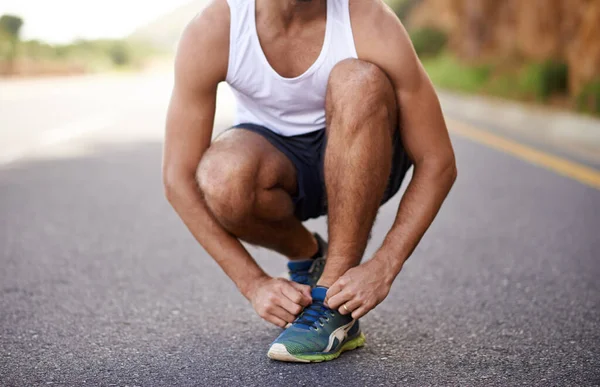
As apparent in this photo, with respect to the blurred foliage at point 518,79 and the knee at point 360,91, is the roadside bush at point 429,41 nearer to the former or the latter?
the blurred foliage at point 518,79

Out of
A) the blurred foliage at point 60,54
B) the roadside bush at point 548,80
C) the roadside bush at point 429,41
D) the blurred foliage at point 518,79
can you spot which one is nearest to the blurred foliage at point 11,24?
the blurred foliage at point 60,54

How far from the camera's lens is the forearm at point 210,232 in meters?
2.88

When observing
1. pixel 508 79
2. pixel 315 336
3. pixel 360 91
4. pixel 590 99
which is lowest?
pixel 508 79

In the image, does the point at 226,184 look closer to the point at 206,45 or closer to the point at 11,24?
the point at 206,45

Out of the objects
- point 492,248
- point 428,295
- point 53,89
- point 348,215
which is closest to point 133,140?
point 492,248

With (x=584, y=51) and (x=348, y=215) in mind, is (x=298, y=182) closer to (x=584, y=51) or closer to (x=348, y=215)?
(x=348, y=215)

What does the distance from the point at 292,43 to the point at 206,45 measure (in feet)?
0.93

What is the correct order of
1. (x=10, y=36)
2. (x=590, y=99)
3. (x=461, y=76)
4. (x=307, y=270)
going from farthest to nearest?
1. (x=10, y=36)
2. (x=461, y=76)
3. (x=590, y=99)
4. (x=307, y=270)

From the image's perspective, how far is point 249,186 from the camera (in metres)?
2.88

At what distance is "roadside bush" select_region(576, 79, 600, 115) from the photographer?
10969 mm

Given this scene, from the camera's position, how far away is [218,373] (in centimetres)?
261

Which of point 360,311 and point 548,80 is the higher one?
point 360,311

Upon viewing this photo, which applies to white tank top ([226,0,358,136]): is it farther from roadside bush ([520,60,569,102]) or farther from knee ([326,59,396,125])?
roadside bush ([520,60,569,102])

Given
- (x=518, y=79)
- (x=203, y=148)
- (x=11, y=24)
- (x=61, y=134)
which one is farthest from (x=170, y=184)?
(x=11, y=24)
